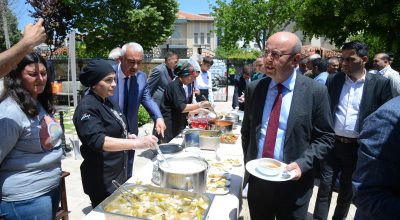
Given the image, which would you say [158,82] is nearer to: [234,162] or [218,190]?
[234,162]

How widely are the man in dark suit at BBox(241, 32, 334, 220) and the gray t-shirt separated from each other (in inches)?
54.1

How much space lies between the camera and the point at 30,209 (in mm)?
1764

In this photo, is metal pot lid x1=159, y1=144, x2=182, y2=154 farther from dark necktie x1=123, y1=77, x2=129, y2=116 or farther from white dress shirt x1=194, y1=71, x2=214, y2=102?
white dress shirt x1=194, y1=71, x2=214, y2=102

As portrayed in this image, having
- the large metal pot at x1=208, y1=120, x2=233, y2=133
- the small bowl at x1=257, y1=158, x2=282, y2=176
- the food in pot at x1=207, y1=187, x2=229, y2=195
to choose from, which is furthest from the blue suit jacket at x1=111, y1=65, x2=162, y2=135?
the small bowl at x1=257, y1=158, x2=282, y2=176

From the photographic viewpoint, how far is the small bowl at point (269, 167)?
67.5 inches

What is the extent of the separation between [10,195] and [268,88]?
1.76 m

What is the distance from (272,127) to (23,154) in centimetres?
156

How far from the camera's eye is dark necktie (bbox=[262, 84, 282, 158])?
6.55 ft

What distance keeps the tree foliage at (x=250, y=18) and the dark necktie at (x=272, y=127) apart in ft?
75.8

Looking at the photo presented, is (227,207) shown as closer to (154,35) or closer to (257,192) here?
(257,192)

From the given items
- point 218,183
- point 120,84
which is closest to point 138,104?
point 120,84

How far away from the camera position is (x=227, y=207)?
5.96ft

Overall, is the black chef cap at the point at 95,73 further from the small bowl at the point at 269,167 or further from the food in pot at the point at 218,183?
the small bowl at the point at 269,167

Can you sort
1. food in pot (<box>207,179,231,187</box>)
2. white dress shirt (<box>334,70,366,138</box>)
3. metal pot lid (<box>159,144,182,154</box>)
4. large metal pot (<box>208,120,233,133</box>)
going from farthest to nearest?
large metal pot (<box>208,120,233,133</box>)
white dress shirt (<box>334,70,366,138</box>)
metal pot lid (<box>159,144,182,154</box>)
food in pot (<box>207,179,231,187</box>)
